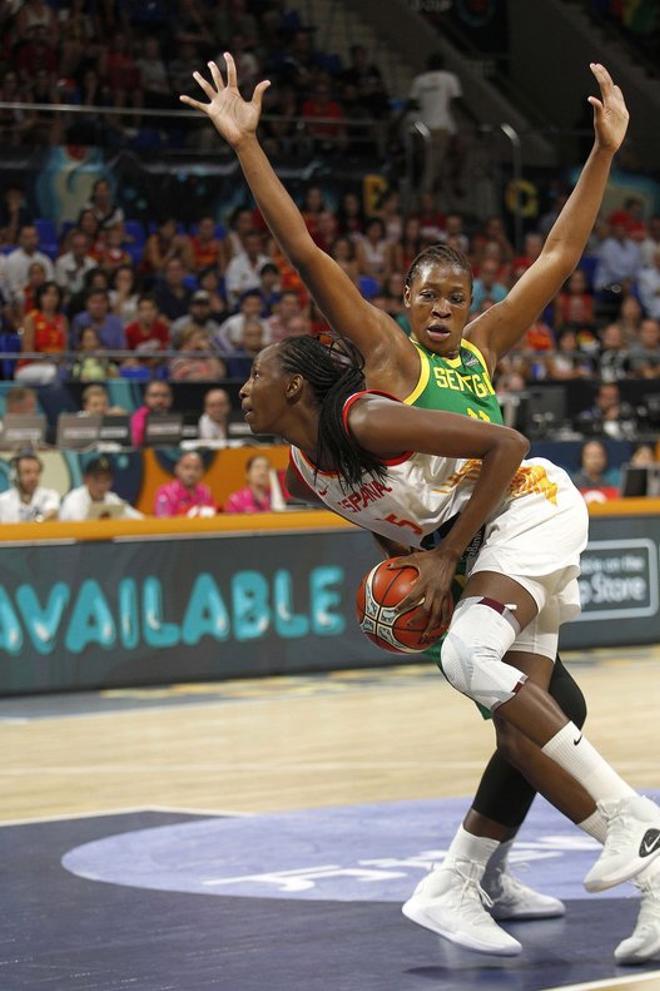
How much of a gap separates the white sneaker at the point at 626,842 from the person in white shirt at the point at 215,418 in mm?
9601

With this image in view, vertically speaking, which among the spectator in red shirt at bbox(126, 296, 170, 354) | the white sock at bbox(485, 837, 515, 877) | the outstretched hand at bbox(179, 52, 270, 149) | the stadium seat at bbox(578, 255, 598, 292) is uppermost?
the stadium seat at bbox(578, 255, 598, 292)

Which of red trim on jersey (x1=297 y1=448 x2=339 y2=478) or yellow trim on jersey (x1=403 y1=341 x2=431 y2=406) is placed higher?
yellow trim on jersey (x1=403 y1=341 x2=431 y2=406)

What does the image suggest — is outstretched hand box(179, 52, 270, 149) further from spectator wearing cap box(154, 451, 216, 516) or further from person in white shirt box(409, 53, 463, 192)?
person in white shirt box(409, 53, 463, 192)

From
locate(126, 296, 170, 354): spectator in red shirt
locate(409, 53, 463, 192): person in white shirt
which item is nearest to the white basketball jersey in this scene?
locate(126, 296, 170, 354): spectator in red shirt

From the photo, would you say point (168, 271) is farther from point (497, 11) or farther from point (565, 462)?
point (497, 11)

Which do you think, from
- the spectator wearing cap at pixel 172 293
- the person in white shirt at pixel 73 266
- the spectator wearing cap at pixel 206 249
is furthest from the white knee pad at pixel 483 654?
the spectator wearing cap at pixel 206 249

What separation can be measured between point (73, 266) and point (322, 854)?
10710 mm

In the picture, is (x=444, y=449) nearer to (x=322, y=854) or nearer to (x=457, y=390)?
(x=457, y=390)

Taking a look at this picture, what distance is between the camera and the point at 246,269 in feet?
57.9

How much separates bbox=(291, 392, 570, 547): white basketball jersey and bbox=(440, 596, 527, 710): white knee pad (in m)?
0.32

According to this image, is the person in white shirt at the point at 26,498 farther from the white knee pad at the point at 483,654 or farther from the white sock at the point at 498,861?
the white knee pad at the point at 483,654

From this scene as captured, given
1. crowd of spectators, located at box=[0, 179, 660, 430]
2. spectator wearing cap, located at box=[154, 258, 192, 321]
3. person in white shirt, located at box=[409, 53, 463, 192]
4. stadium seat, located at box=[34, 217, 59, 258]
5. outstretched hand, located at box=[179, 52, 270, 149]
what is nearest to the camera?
outstretched hand, located at box=[179, 52, 270, 149]

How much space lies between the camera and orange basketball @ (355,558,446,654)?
4859 mm

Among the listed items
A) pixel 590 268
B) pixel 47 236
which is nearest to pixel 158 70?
pixel 47 236
